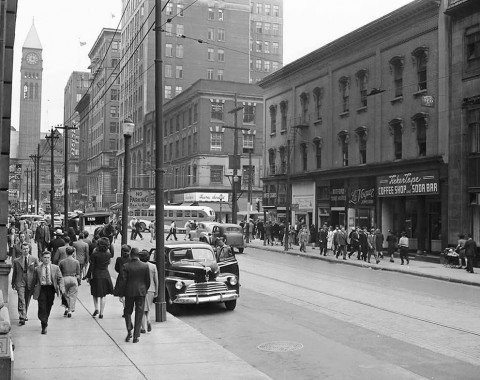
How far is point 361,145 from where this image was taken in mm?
39719

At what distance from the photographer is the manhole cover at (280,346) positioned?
1116 centimetres

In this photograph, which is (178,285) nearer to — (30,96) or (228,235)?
(228,235)

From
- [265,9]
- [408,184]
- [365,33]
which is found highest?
[265,9]

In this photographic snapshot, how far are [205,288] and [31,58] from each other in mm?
169338

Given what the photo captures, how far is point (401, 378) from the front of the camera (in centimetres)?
907

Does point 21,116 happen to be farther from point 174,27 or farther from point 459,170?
point 459,170

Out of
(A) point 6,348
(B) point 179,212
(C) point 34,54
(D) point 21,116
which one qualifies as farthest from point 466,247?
(C) point 34,54

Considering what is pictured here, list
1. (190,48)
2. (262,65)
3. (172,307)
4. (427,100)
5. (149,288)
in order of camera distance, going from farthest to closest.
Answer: (262,65) < (190,48) < (427,100) < (172,307) < (149,288)

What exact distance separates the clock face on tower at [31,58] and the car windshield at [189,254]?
165950mm

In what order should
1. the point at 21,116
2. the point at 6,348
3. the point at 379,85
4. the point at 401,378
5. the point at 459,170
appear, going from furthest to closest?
the point at 21,116 < the point at 379,85 < the point at 459,170 < the point at 401,378 < the point at 6,348

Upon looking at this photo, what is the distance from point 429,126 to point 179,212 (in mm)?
36893

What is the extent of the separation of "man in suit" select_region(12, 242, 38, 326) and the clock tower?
135111 mm

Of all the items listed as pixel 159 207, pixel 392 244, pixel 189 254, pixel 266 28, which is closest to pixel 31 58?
pixel 266 28

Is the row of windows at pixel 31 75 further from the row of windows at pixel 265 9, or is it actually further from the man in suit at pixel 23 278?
the man in suit at pixel 23 278
